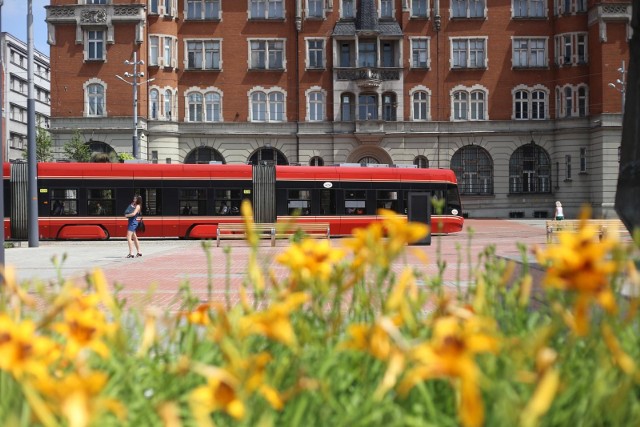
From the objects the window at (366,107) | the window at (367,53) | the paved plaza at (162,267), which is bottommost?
the paved plaza at (162,267)

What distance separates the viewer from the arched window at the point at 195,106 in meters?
48.0

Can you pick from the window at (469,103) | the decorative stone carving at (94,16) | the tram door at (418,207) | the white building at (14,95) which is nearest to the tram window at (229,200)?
the tram door at (418,207)

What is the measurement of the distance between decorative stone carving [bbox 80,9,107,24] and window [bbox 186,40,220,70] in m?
5.77

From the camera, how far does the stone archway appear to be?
47.8 meters

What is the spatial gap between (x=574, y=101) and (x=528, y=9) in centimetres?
736

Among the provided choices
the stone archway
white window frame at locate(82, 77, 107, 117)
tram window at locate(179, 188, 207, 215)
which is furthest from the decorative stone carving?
tram window at locate(179, 188, 207, 215)

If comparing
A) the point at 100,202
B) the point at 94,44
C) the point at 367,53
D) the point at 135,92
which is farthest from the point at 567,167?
the point at 94,44

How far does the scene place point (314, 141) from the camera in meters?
47.8

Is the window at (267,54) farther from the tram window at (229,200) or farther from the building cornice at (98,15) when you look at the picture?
the tram window at (229,200)

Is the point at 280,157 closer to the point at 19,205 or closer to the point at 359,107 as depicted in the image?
the point at 359,107

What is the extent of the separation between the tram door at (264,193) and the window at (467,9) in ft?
84.4

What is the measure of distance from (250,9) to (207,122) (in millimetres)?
8657

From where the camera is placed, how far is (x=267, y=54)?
48656 mm

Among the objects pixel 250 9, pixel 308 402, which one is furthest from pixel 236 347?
pixel 250 9
